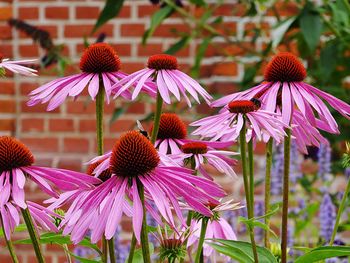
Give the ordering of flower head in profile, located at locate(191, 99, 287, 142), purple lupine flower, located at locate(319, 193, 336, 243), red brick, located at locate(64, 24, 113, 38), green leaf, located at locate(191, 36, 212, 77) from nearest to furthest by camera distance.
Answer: flower head in profile, located at locate(191, 99, 287, 142), purple lupine flower, located at locate(319, 193, 336, 243), green leaf, located at locate(191, 36, 212, 77), red brick, located at locate(64, 24, 113, 38)

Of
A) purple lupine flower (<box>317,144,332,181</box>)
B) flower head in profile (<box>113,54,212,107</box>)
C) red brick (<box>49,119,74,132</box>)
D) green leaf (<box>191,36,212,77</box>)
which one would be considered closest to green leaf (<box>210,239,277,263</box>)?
flower head in profile (<box>113,54,212,107</box>)

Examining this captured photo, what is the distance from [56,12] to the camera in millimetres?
2479

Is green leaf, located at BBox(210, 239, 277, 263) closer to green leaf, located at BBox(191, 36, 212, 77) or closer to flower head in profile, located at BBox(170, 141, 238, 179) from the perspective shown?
flower head in profile, located at BBox(170, 141, 238, 179)

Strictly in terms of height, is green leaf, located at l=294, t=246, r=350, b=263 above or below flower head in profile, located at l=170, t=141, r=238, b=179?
below

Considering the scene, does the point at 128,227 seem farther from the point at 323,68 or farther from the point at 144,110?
the point at 323,68

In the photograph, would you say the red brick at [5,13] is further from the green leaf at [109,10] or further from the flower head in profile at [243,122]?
the flower head in profile at [243,122]

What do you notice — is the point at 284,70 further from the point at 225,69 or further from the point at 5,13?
the point at 5,13

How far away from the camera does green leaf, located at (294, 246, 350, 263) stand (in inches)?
25.7

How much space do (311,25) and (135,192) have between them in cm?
111

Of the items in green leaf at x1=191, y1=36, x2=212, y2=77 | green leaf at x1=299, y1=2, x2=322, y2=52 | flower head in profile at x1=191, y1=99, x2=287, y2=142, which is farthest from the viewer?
green leaf at x1=191, y1=36, x2=212, y2=77

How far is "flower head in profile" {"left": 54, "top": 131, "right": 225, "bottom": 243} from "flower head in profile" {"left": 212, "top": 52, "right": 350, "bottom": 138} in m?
0.12

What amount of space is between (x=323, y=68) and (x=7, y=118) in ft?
3.64

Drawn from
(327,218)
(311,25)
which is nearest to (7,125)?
(311,25)

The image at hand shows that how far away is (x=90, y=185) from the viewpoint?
2.00 ft
